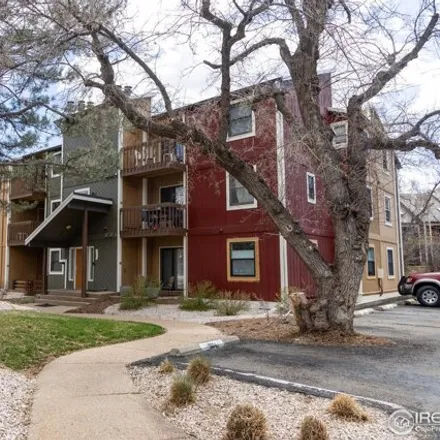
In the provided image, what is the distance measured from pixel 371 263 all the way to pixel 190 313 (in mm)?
10182

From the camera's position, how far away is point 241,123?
52.9ft

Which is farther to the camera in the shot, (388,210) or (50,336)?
(388,210)

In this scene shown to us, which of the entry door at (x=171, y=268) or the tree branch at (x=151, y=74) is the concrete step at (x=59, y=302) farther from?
the tree branch at (x=151, y=74)

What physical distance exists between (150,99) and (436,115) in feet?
19.9

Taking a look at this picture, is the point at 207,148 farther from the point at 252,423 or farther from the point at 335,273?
the point at 252,423

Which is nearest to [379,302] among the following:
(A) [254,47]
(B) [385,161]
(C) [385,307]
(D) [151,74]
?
(C) [385,307]

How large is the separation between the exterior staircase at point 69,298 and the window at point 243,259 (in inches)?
214

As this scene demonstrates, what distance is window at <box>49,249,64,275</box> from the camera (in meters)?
21.5

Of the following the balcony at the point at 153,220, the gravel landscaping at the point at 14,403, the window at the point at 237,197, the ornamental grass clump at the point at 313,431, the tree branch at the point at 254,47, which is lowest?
the gravel landscaping at the point at 14,403

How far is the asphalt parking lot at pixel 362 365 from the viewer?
5.00 meters

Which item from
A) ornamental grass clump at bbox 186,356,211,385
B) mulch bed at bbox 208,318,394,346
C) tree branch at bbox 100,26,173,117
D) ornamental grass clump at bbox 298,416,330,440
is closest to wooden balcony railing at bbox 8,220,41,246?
mulch bed at bbox 208,318,394,346

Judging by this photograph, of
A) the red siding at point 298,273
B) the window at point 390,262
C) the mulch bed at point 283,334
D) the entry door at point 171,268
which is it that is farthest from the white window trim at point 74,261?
the window at point 390,262

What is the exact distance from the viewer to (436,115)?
8.77 metres

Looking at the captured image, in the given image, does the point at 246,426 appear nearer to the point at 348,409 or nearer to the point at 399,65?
the point at 348,409
